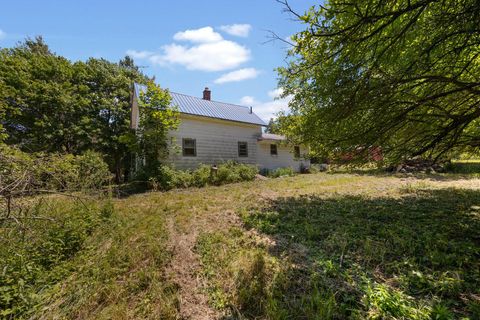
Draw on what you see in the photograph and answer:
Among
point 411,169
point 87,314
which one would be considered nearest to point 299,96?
point 87,314

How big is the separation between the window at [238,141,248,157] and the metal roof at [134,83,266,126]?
153 cm

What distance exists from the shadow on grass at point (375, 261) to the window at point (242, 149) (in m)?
9.47

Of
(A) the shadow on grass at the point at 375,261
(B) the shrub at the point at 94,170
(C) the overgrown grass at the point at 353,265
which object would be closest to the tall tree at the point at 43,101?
(B) the shrub at the point at 94,170

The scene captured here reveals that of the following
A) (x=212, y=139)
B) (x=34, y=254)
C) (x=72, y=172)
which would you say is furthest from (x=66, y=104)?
(x=34, y=254)

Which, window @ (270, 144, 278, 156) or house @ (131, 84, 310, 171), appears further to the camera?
window @ (270, 144, 278, 156)

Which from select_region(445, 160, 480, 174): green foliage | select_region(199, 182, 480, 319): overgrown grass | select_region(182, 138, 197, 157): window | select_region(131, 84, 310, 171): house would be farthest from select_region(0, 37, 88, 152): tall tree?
select_region(445, 160, 480, 174): green foliage

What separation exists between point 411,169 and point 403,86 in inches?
530

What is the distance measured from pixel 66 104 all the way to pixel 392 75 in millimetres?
17971

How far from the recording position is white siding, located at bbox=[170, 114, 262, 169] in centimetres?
1241

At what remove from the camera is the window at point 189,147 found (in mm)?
12602

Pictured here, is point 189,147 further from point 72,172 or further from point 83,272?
point 83,272

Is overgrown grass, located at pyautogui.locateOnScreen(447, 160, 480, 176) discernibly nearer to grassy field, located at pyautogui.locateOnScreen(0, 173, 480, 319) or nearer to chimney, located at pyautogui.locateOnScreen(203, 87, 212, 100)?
grassy field, located at pyautogui.locateOnScreen(0, 173, 480, 319)

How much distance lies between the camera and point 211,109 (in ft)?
47.2

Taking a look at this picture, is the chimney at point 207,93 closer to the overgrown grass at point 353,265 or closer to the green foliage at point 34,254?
the overgrown grass at point 353,265
